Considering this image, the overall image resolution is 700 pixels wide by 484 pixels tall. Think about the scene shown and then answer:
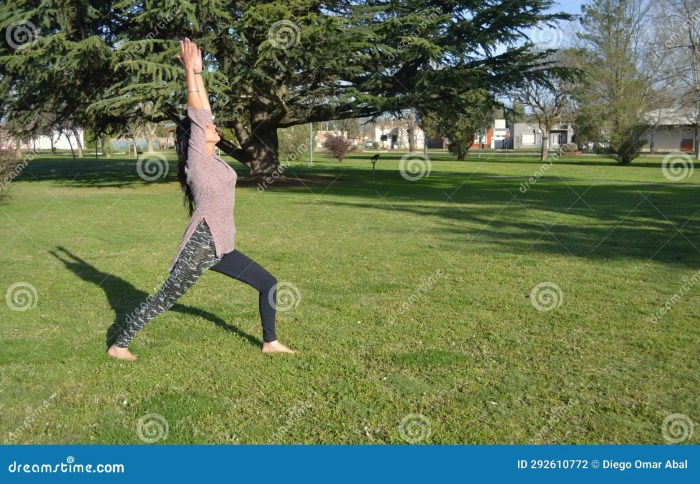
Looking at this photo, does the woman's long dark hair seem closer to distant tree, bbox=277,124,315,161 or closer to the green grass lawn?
the green grass lawn

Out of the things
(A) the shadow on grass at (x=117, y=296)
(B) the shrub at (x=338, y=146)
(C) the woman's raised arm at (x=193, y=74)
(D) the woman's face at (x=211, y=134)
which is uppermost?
(C) the woman's raised arm at (x=193, y=74)

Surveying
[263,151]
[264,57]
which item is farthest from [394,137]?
[264,57]

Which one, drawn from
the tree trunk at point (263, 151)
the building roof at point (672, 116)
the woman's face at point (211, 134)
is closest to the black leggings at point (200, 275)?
the woman's face at point (211, 134)

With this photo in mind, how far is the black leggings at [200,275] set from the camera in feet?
17.4

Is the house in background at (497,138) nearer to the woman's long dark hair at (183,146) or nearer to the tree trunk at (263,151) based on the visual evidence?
the tree trunk at (263,151)

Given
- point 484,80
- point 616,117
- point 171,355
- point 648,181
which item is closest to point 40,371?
point 171,355

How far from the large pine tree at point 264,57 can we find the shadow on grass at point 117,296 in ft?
41.3

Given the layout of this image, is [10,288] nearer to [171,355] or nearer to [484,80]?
[171,355]

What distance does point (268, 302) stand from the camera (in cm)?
580

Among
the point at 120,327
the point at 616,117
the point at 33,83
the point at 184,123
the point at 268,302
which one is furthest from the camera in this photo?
the point at 616,117

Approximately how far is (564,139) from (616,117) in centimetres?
4623

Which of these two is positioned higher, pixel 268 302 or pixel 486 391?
pixel 268 302

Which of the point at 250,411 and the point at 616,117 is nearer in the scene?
the point at 250,411

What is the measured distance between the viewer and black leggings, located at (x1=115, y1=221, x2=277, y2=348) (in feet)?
17.4
